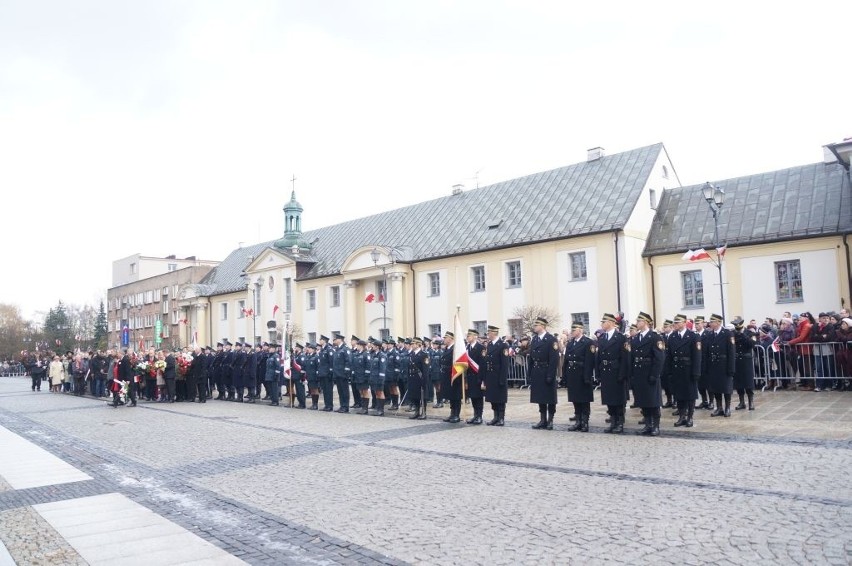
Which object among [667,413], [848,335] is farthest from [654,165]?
[667,413]

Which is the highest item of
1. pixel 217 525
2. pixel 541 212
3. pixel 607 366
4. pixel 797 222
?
pixel 541 212

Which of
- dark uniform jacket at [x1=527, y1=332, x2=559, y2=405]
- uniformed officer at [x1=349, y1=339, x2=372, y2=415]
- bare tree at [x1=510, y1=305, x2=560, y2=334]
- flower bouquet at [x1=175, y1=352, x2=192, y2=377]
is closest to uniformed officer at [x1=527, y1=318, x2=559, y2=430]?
dark uniform jacket at [x1=527, y1=332, x2=559, y2=405]

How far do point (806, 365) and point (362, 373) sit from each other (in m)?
11.0

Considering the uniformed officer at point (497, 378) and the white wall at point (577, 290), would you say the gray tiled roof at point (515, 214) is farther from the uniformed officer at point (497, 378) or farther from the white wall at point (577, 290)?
the uniformed officer at point (497, 378)

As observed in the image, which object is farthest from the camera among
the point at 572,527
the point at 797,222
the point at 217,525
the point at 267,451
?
the point at 797,222

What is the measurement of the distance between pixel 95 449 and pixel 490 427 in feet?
23.3

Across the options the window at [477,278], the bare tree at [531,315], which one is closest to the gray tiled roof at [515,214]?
the window at [477,278]

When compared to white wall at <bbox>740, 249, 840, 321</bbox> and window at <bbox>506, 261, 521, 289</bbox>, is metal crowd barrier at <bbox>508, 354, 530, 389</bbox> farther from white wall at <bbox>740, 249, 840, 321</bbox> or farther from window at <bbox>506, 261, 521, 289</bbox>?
white wall at <bbox>740, 249, 840, 321</bbox>

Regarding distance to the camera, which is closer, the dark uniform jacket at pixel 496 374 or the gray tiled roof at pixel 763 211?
the dark uniform jacket at pixel 496 374

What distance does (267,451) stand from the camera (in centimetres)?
1099

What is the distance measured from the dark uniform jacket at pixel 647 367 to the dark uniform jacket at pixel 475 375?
10.3 ft

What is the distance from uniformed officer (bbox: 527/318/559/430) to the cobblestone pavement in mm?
417

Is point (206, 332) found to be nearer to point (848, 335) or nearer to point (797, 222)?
point (797, 222)

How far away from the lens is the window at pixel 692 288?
93.6 ft
